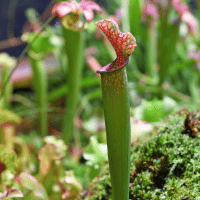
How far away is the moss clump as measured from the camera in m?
0.34

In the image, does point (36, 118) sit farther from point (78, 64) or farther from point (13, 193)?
point (13, 193)

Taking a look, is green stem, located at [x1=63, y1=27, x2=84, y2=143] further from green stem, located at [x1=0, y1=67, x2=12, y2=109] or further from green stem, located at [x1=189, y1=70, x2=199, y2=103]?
green stem, located at [x1=189, y1=70, x2=199, y2=103]

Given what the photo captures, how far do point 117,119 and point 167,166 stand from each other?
0.14 meters

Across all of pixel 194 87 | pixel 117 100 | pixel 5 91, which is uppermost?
pixel 117 100

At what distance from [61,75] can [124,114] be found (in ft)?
3.84

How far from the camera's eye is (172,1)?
83 cm

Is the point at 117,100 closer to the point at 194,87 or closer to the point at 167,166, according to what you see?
the point at 167,166

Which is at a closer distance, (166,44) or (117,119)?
(117,119)

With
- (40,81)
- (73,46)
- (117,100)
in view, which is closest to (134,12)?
(73,46)

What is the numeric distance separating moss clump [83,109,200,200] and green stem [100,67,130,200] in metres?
0.08

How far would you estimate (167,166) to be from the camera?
362 millimetres

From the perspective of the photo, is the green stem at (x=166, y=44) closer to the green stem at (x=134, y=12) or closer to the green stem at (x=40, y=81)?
the green stem at (x=134, y=12)

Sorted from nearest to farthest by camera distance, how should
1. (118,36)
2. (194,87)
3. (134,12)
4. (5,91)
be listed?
(118,36) < (134,12) < (5,91) < (194,87)

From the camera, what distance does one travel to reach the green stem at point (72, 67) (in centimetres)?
70
